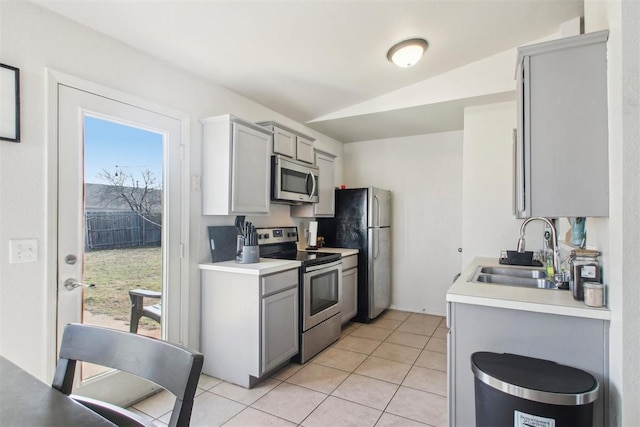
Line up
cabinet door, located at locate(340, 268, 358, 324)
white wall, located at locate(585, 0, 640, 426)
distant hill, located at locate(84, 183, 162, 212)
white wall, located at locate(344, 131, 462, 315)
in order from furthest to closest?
1. white wall, located at locate(344, 131, 462, 315)
2. cabinet door, located at locate(340, 268, 358, 324)
3. distant hill, located at locate(84, 183, 162, 212)
4. white wall, located at locate(585, 0, 640, 426)

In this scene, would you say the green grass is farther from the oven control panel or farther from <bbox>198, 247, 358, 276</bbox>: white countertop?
the oven control panel

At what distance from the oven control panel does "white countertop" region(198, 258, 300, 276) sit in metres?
0.57

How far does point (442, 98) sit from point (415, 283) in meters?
2.40

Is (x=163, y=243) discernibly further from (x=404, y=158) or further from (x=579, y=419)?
(x=404, y=158)

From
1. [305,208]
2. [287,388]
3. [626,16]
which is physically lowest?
[287,388]

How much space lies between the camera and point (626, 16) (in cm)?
124

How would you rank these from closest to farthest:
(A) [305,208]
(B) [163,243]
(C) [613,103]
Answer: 1. (C) [613,103]
2. (B) [163,243]
3. (A) [305,208]

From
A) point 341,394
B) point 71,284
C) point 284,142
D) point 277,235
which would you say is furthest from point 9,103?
point 341,394

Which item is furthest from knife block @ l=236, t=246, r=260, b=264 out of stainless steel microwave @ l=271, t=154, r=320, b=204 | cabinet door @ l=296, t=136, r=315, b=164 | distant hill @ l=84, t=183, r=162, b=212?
cabinet door @ l=296, t=136, r=315, b=164

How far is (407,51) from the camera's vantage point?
8.49 feet

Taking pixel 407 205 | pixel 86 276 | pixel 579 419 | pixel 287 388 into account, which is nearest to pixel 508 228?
pixel 407 205

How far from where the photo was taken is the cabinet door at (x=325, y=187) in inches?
153

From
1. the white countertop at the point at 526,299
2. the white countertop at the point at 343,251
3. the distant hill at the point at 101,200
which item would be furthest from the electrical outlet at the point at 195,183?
the white countertop at the point at 526,299

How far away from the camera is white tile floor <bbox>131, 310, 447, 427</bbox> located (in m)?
2.09
